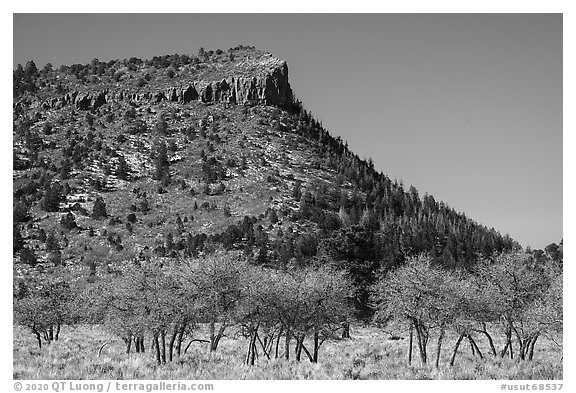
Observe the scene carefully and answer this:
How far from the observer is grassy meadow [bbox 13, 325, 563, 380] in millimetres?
32094

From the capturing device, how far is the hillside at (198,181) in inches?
4262

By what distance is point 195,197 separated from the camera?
12925 cm

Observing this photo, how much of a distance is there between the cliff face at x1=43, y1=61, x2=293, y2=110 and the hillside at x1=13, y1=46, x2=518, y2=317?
0.41 m

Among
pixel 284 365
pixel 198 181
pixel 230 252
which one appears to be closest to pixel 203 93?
pixel 198 181

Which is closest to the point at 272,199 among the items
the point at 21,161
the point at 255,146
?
the point at 255,146

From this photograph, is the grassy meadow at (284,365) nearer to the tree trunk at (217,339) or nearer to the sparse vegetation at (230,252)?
the sparse vegetation at (230,252)

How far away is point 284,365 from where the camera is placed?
38.4m

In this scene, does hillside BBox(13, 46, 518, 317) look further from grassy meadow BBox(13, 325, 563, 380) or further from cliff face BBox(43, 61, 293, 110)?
grassy meadow BBox(13, 325, 563, 380)

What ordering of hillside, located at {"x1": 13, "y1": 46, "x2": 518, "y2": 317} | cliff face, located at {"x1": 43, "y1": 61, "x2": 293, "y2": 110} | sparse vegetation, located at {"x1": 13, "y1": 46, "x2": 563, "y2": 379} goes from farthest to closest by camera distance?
cliff face, located at {"x1": 43, "y1": 61, "x2": 293, "y2": 110} → hillside, located at {"x1": 13, "y1": 46, "x2": 518, "y2": 317} → sparse vegetation, located at {"x1": 13, "y1": 46, "x2": 563, "y2": 379}

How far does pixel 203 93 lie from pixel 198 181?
156 ft

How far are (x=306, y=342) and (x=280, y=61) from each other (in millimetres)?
136219

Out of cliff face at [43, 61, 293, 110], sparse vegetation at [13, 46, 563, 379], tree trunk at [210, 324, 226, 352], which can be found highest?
cliff face at [43, 61, 293, 110]

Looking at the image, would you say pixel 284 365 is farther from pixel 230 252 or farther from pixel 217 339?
pixel 230 252

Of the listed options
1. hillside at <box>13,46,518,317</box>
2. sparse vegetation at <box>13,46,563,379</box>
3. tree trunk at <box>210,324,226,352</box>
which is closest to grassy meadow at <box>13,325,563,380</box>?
sparse vegetation at <box>13,46,563,379</box>
